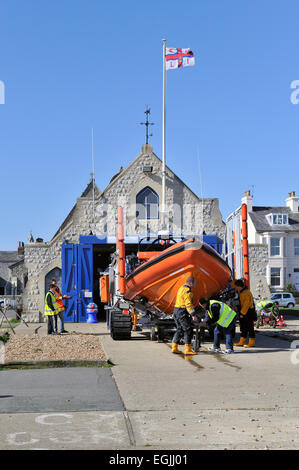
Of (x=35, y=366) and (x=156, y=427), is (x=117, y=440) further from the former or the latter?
(x=35, y=366)

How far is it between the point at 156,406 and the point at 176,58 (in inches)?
790

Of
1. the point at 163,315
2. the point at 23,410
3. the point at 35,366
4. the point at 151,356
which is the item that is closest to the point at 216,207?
the point at 163,315

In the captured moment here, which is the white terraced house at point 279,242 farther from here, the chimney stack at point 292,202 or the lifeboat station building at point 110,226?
the lifeboat station building at point 110,226

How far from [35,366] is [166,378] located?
7.92ft

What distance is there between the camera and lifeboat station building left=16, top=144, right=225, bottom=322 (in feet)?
76.3

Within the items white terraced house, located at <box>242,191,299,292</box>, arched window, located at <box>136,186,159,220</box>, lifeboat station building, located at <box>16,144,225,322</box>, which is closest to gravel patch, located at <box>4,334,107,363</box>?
lifeboat station building, located at <box>16,144,225,322</box>

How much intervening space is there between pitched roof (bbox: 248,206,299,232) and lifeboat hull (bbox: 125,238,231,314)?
1597 inches

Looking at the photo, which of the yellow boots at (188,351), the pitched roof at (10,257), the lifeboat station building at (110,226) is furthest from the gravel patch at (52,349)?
the pitched roof at (10,257)

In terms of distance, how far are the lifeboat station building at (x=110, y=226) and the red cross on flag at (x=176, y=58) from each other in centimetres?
365

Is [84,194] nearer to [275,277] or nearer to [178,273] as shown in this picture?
[275,277]

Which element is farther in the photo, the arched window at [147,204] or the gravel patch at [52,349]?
the arched window at [147,204]

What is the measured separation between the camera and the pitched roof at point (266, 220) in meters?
52.8

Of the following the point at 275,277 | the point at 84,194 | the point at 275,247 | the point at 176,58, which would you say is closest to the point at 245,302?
the point at 176,58

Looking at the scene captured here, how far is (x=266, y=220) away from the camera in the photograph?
2125 inches
